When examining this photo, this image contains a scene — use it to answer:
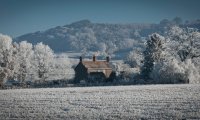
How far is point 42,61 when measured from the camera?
104 meters

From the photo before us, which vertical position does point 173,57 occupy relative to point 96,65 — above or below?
above

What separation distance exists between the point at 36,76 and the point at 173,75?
144 ft

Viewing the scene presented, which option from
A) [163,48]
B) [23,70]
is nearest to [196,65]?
[163,48]

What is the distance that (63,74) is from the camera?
418 feet

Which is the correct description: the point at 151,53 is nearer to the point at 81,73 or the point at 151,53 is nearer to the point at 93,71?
the point at 93,71

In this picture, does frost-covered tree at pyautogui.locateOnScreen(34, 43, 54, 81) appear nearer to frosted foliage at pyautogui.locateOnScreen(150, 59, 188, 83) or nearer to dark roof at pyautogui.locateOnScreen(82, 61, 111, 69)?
dark roof at pyautogui.locateOnScreen(82, 61, 111, 69)

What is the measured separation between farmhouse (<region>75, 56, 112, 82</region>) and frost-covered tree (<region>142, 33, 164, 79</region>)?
38.1 feet

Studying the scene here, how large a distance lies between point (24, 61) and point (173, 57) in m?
40.3

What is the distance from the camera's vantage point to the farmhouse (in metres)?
94.5

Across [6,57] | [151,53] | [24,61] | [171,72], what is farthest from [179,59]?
[24,61]

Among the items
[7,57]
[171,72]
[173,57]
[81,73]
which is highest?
[7,57]

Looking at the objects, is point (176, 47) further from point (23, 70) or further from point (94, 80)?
point (23, 70)

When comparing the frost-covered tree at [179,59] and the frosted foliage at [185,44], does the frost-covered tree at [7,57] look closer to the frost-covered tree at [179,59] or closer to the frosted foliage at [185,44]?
the frost-covered tree at [179,59]

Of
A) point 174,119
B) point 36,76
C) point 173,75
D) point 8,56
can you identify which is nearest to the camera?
point 174,119
